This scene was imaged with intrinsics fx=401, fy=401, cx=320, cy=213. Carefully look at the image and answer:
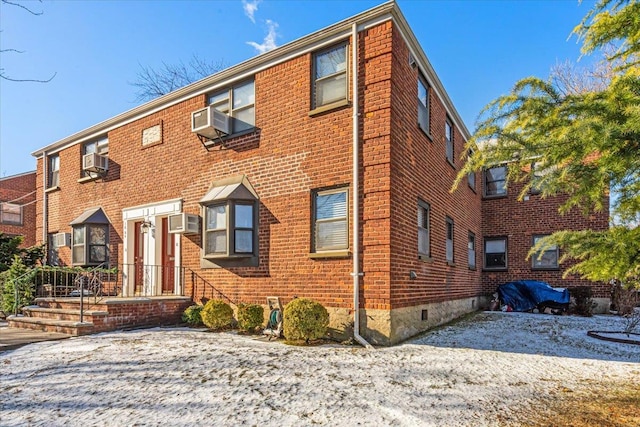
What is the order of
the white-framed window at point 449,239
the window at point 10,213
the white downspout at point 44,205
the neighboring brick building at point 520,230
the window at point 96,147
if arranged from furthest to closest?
the window at point 10,213
the white downspout at point 44,205
the neighboring brick building at point 520,230
the window at point 96,147
the white-framed window at point 449,239

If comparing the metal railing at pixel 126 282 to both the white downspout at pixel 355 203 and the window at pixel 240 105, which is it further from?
the window at pixel 240 105

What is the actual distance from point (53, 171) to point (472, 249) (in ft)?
52.4

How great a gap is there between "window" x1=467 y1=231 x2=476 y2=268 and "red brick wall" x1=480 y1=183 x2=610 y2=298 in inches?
52.5

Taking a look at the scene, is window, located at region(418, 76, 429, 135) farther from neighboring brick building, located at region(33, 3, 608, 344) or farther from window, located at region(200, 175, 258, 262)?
window, located at region(200, 175, 258, 262)

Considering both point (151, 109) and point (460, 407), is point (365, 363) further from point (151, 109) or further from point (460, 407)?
point (151, 109)

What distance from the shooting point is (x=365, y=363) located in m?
5.98

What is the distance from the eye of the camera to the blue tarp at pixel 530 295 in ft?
44.1

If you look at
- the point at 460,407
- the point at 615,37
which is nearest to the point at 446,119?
the point at 615,37

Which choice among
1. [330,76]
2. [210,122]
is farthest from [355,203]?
[210,122]

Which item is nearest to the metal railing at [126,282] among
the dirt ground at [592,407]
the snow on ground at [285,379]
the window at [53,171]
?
the snow on ground at [285,379]

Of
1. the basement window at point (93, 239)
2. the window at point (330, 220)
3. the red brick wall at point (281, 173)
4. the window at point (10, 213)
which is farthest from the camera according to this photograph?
the window at point (10, 213)

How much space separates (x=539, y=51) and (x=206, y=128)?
1104 centimetres

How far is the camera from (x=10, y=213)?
2130 centimetres

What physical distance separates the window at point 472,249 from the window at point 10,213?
22.7 meters
